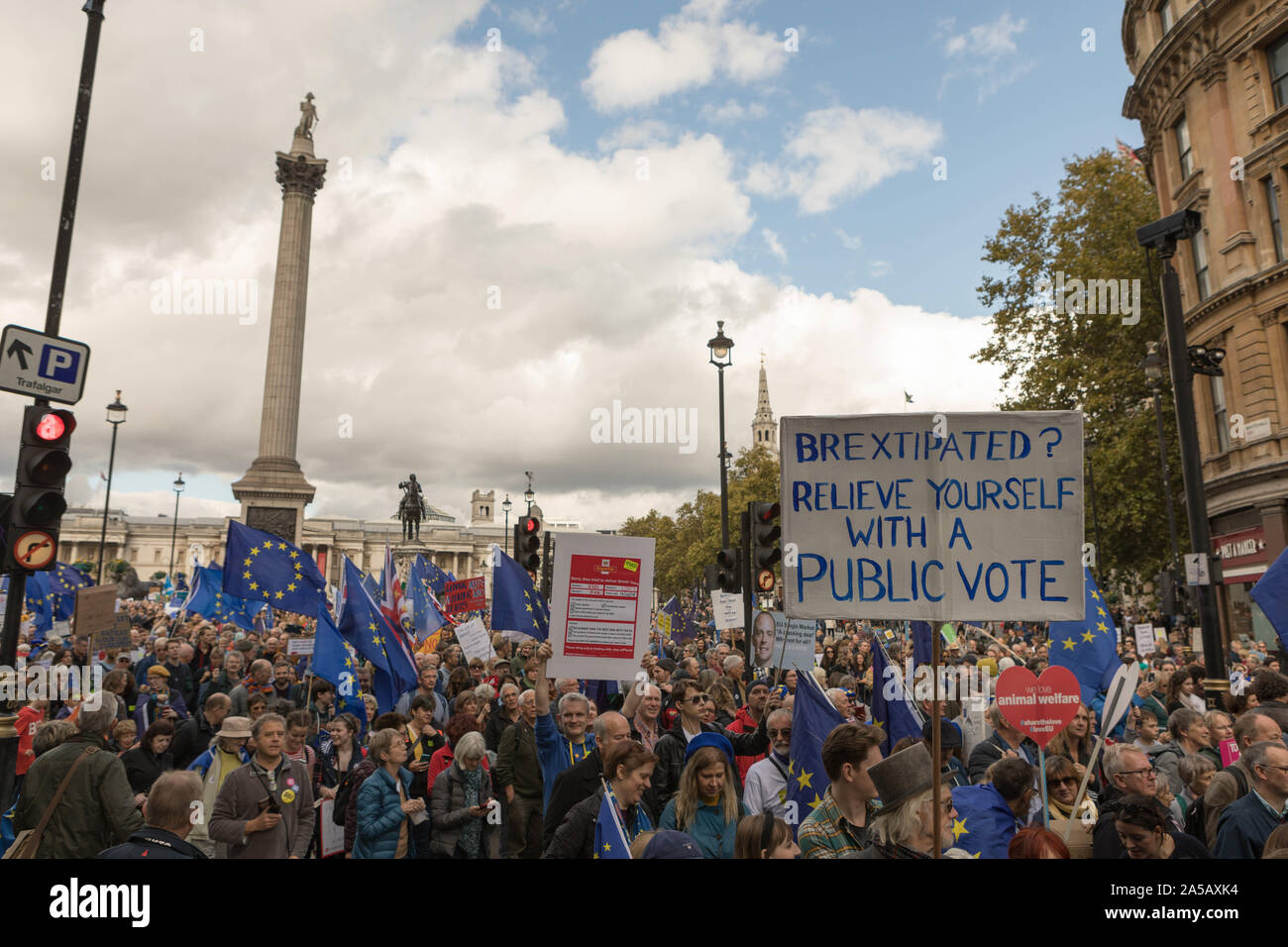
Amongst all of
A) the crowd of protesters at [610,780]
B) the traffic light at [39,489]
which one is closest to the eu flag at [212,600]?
the crowd of protesters at [610,780]

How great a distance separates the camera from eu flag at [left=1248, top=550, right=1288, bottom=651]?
7273 mm

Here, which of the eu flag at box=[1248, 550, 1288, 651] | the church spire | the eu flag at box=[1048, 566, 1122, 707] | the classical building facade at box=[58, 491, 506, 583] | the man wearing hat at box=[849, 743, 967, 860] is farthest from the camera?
the church spire

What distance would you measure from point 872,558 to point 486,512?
181 metres

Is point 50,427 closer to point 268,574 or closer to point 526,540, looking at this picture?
point 268,574

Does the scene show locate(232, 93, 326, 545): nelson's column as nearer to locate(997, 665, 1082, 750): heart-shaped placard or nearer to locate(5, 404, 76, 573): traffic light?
locate(5, 404, 76, 573): traffic light

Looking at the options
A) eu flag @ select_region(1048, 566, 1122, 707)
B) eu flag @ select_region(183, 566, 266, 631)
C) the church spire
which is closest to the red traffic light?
eu flag @ select_region(1048, 566, 1122, 707)

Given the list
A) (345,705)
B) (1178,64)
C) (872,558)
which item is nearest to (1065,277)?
(1178,64)

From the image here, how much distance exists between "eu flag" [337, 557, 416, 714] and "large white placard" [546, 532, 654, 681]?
4.62 metres

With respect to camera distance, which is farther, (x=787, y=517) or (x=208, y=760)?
(x=208, y=760)

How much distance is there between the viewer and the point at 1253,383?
2256cm

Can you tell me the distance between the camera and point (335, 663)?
10219 millimetres

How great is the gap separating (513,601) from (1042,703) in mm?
9221
